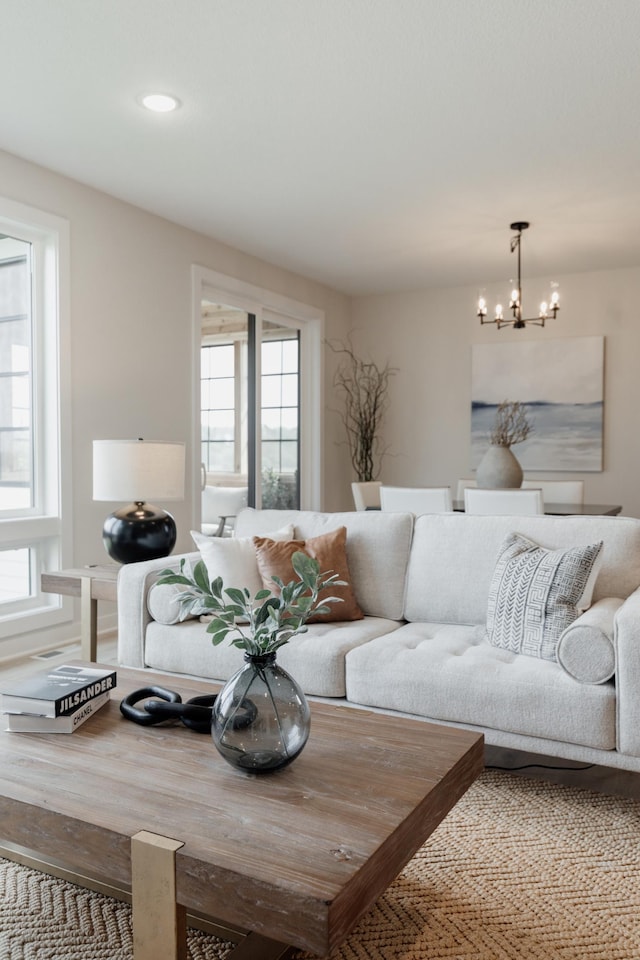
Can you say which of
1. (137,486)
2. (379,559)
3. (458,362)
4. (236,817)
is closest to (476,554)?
(379,559)

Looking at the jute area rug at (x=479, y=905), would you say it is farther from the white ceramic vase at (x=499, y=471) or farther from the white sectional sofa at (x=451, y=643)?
the white ceramic vase at (x=499, y=471)

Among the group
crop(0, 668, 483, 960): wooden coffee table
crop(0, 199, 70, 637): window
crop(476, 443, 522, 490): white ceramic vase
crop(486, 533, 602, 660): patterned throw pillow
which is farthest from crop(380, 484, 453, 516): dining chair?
crop(0, 668, 483, 960): wooden coffee table

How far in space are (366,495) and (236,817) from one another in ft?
12.7

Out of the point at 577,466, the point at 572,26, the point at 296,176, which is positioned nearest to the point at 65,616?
the point at 296,176

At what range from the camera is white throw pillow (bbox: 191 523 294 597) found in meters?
2.85

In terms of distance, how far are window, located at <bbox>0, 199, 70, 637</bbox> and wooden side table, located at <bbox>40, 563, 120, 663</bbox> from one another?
629 mm

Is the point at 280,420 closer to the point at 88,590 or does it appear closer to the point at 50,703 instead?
the point at 88,590

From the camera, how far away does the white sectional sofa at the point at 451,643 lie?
2.08m

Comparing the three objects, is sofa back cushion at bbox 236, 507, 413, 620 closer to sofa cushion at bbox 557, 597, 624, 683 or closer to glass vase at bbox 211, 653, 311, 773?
sofa cushion at bbox 557, 597, 624, 683

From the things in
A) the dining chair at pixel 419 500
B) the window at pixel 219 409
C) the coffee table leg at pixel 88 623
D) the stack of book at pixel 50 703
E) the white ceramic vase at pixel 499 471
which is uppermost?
the window at pixel 219 409

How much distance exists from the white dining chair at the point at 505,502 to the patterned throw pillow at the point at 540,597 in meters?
1.19

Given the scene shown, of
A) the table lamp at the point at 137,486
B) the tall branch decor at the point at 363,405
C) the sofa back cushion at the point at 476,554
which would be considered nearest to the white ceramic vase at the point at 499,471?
the sofa back cushion at the point at 476,554

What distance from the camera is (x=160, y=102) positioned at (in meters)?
3.23

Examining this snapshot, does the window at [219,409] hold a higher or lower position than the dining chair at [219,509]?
higher
